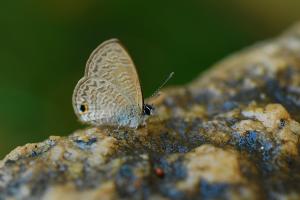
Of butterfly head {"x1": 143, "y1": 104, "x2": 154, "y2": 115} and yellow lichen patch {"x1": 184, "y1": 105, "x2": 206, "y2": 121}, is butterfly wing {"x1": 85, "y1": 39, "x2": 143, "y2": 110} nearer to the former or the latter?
butterfly head {"x1": 143, "y1": 104, "x2": 154, "y2": 115}

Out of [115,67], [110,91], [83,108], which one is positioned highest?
[115,67]

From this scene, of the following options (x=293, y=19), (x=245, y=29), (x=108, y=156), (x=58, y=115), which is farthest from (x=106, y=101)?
(x=293, y=19)

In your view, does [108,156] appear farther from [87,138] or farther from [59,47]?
[59,47]

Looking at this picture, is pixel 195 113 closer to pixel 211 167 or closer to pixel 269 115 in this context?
pixel 269 115

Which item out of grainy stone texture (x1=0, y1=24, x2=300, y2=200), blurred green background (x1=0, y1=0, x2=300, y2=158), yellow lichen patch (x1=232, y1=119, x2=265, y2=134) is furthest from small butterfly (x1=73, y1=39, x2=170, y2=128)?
blurred green background (x1=0, y1=0, x2=300, y2=158)

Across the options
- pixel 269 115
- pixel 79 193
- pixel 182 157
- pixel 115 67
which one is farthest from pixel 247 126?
pixel 79 193

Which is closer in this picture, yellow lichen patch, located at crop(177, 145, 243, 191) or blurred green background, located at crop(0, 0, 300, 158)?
yellow lichen patch, located at crop(177, 145, 243, 191)
